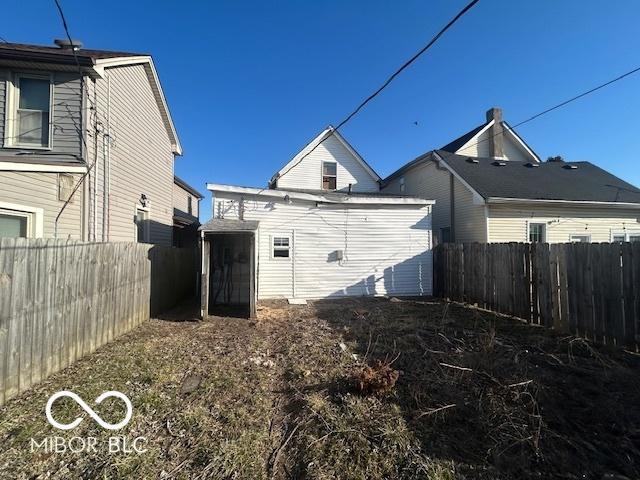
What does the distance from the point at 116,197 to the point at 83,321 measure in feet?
17.0

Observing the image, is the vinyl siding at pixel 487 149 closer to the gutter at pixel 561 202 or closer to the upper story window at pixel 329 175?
the gutter at pixel 561 202

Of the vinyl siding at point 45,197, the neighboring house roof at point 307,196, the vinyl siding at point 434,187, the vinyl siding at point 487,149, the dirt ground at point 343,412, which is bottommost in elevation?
the dirt ground at point 343,412

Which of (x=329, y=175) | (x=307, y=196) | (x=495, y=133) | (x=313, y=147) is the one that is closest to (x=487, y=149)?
(x=495, y=133)

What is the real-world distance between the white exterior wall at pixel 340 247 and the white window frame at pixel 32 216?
12.7 ft

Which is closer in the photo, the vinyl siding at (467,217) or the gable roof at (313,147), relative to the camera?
the vinyl siding at (467,217)

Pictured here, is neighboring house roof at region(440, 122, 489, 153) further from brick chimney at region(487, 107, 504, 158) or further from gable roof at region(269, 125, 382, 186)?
gable roof at region(269, 125, 382, 186)

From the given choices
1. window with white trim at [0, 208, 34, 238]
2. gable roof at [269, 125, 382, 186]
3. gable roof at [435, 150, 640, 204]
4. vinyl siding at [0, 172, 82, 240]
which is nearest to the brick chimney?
gable roof at [435, 150, 640, 204]

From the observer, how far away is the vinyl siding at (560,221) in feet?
37.4

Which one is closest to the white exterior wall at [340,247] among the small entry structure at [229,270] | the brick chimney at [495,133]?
the small entry structure at [229,270]

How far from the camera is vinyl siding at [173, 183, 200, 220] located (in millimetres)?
17375

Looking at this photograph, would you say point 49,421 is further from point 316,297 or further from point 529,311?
point 529,311

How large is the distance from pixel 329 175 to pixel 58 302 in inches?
521

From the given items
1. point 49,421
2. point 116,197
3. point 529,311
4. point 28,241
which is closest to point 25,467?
point 49,421

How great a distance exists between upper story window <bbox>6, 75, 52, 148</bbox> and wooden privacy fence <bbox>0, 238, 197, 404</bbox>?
385 centimetres
